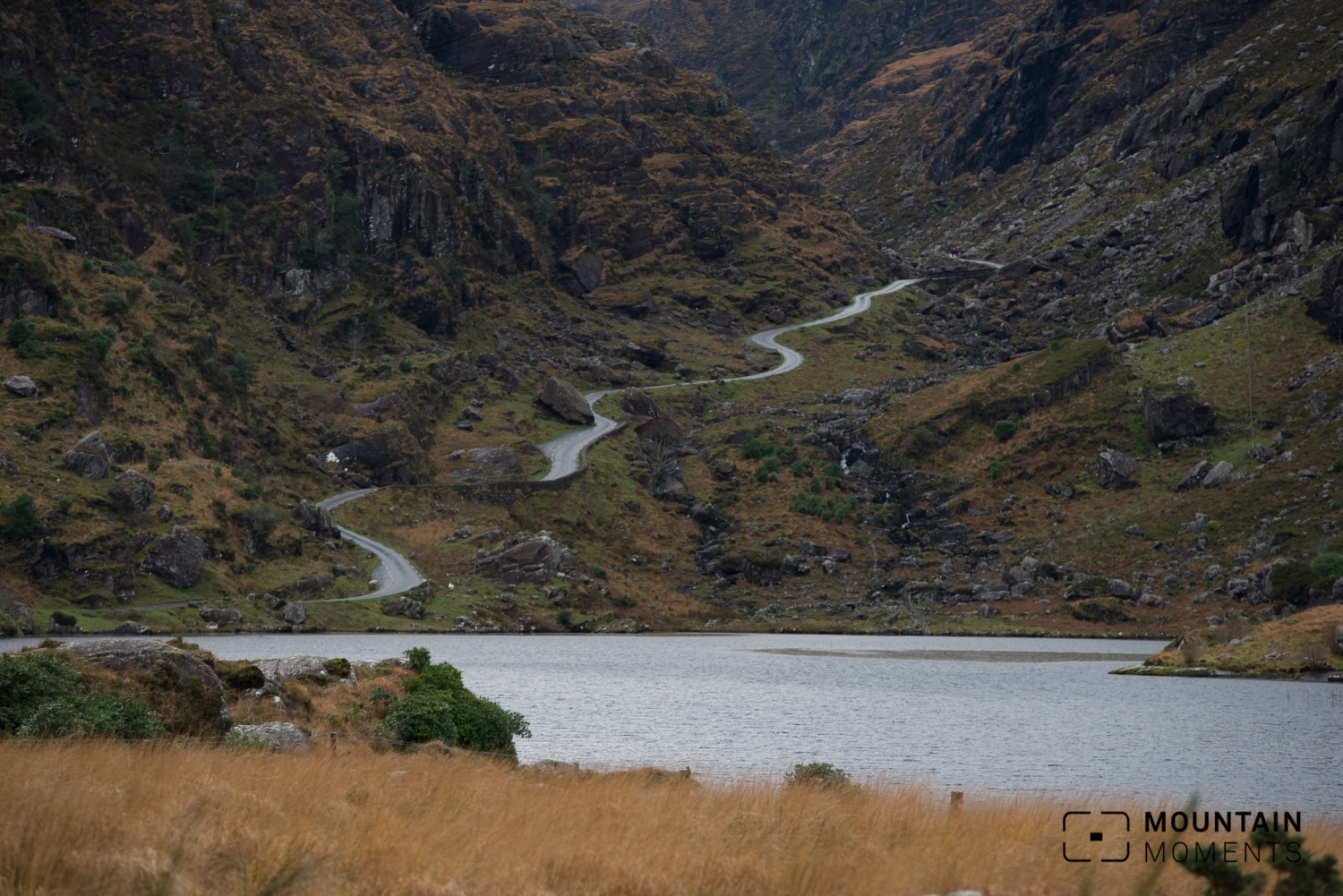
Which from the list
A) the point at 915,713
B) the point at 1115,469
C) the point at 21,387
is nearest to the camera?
the point at 915,713

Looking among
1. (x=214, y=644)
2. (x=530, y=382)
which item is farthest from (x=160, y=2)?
(x=214, y=644)

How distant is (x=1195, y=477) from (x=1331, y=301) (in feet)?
112

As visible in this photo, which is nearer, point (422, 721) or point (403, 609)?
point (422, 721)

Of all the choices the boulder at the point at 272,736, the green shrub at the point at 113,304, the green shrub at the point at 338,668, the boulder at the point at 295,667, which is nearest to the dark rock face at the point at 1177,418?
the green shrub at the point at 338,668

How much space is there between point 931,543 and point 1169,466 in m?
31.4

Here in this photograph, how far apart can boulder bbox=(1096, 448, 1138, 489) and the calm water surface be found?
34637 millimetres

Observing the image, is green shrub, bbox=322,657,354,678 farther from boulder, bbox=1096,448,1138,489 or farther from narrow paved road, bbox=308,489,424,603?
boulder, bbox=1096,448,1138,489

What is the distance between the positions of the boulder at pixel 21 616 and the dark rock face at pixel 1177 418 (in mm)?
126953

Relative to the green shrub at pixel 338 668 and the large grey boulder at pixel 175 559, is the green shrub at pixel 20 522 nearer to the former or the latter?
the large grey boulder at pixel 175 559

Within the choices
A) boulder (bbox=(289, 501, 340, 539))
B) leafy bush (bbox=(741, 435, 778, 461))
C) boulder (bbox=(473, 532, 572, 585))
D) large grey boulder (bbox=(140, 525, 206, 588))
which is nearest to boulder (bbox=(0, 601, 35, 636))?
large grey boulder (bbox=(140, 525, 206, 588))

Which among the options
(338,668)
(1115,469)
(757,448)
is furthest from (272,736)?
(757,448)

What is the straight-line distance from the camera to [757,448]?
151 meters

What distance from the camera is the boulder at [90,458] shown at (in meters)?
92.7

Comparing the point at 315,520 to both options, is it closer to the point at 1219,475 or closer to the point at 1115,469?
the point at 1115,469
